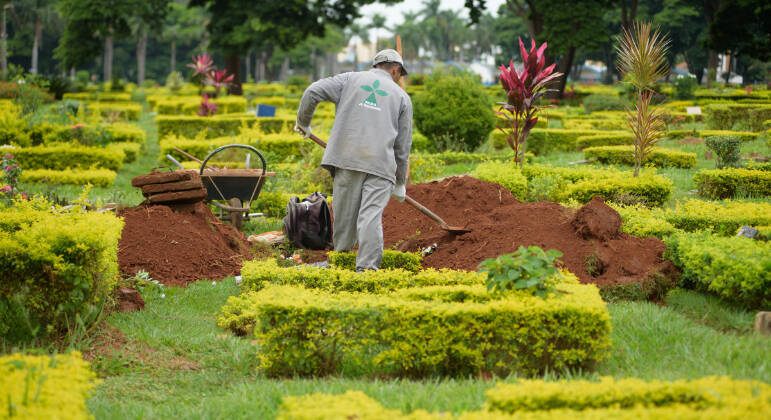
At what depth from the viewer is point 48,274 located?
4254 millimetres

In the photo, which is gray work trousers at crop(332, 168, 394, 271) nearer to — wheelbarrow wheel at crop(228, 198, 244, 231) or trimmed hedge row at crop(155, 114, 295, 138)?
wheelbarrow wheel at crop(228, 198, 244, 231)

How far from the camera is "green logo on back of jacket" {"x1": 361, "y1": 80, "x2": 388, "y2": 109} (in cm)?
549

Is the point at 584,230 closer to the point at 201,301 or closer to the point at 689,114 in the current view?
the point at 201,301

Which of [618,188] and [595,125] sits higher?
[595,125]

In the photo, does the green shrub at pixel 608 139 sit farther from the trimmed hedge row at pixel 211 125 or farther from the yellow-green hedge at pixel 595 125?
the trimmed hedge row at pixel 211 125

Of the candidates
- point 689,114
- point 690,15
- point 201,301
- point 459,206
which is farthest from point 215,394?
point 690,15

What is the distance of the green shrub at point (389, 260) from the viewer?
5684mm

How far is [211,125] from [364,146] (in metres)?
13.9

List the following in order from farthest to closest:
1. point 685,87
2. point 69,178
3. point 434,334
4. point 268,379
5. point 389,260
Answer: point 685,87 < point 69,178 < point 389,260 < point 268,379 < point 434,334

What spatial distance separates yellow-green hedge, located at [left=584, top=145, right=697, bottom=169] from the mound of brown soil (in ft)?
25.9

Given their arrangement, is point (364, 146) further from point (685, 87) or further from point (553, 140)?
point (685, 87)

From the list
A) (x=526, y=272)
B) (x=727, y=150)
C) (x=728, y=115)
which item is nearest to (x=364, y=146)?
(x=526, y=272)

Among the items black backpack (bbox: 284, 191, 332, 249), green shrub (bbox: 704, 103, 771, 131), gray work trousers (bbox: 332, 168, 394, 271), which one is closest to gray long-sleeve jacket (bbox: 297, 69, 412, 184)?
gray work trousers (bbox: 332, 168, 394, 271)

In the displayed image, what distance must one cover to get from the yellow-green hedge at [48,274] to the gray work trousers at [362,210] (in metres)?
1.85
